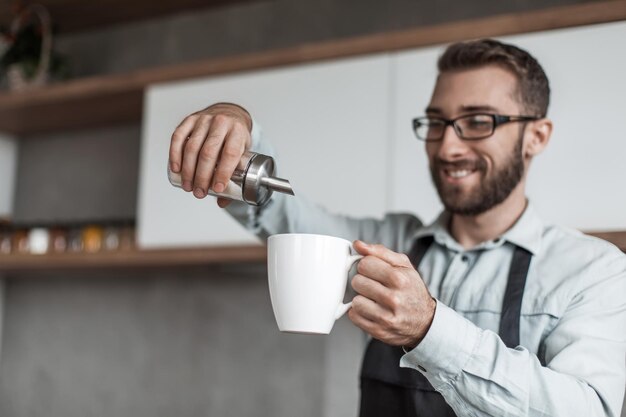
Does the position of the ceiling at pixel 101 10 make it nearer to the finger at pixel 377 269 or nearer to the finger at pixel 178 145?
the finger at pixel 178 145

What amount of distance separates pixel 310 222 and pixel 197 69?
2.99 ft

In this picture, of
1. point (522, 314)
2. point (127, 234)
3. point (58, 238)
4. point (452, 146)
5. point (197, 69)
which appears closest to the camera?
point (522, 314)

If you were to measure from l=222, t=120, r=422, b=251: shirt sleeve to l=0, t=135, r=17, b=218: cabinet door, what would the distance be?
1.70 metres

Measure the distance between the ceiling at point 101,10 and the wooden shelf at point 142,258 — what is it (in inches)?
29.8

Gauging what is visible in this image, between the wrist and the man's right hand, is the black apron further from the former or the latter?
the man's right hand

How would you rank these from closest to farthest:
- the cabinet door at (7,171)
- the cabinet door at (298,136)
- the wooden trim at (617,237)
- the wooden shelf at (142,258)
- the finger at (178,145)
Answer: the finger at (178,145) → the wooden trim at (617,237) → the cabinet door at (298,136) → the wooden shelf at (142,258) → the cabinet door at (7,171)

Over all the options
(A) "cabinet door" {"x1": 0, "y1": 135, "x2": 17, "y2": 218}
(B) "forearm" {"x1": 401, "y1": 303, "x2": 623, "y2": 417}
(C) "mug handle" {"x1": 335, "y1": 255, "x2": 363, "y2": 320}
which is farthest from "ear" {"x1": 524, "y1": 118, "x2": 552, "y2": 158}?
(A) "cabinet door" {"x1": 0, "y1": 135, "x2": 17, "y2": 218}

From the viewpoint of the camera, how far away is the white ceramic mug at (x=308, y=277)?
76cm

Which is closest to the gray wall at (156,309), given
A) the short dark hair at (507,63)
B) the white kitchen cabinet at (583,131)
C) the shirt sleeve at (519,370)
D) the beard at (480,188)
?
the white kitchen cabinet at (583,131)

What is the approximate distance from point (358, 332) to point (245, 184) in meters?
1.31

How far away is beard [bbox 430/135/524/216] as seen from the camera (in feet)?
3.98

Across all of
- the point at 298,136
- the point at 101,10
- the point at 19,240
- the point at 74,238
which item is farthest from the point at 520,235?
the point at 101,10

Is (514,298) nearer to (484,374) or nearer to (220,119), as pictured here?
(484,374)

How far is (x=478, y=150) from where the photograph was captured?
1.22 metres
